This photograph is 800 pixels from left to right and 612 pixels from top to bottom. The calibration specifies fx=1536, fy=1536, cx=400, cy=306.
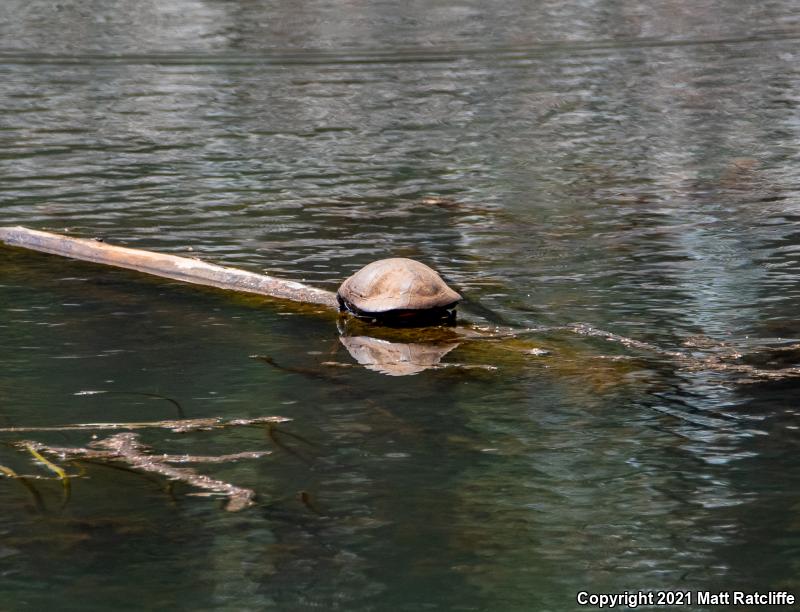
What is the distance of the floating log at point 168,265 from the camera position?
9.28 m

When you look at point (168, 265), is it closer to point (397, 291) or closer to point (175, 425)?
point (397, 291)

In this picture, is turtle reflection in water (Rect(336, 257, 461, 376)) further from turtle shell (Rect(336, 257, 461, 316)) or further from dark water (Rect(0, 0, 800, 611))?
dark water (Rect(0, 0, 800, 611))

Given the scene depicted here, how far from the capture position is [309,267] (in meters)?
10.5

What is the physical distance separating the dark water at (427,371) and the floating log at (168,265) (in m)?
0.13

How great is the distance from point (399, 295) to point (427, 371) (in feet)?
3.04

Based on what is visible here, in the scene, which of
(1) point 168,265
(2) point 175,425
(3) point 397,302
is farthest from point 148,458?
(1) point 168,265

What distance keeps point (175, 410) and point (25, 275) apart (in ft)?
11.3

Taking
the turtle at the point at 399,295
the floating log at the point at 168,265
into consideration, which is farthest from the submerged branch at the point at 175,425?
the floating log at the point at 168,265

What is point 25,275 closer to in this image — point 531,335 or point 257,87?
point 531,335

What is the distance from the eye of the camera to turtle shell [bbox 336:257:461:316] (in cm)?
864

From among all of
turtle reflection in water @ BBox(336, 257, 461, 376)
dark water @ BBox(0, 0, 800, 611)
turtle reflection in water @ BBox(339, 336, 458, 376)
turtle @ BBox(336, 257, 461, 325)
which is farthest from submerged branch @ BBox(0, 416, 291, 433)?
turtle @ BBox(336, 257, 461, 325)

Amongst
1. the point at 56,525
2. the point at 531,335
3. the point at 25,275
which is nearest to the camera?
the point at 56,525

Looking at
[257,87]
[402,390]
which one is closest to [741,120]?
[257,87]

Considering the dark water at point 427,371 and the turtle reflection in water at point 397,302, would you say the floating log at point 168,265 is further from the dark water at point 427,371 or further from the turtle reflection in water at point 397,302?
the turtle reflection in water at point 397,302
